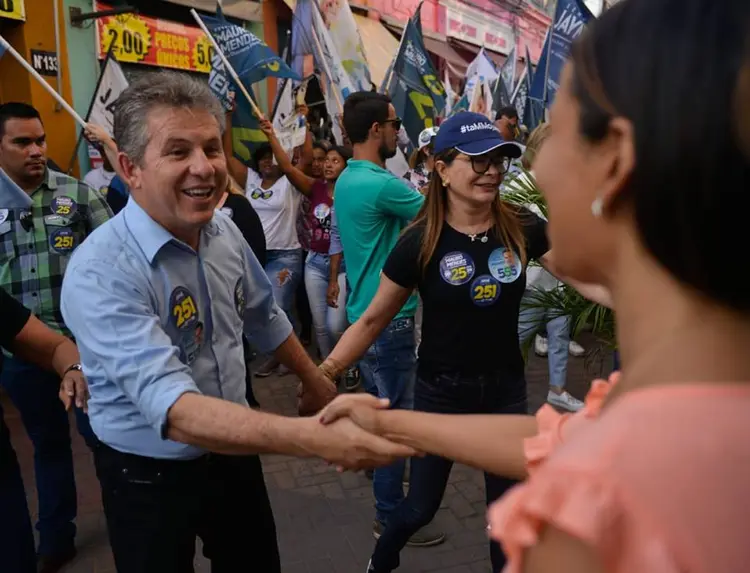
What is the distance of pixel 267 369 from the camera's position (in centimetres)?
622

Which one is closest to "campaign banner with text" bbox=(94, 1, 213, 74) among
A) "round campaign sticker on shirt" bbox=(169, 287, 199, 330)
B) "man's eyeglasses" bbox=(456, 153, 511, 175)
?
"man's eyeglasses" bbox=(456, 153, 511, 175)

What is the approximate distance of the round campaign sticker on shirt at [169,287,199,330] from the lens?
6.55ft

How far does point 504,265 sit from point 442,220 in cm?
33

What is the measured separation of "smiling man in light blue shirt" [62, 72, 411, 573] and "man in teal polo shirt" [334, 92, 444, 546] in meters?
A: 1.40

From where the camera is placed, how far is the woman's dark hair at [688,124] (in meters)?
0.68

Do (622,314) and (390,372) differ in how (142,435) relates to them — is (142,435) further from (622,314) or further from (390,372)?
(390,372)

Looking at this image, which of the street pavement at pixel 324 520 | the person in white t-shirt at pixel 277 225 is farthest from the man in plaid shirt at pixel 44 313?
the person in white t-shirt at pixel 277 225

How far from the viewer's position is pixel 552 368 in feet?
17.3

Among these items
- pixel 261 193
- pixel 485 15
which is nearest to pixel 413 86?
pixel 261 193

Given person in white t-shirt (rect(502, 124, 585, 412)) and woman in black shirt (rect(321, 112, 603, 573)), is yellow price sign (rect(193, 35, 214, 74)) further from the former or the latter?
woman in black shirt (rect(321, 112, 603, 573))

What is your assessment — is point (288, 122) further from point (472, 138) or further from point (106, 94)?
point (472, 138)

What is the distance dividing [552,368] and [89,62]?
22.7 feet

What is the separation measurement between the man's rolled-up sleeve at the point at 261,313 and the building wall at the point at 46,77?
664cm

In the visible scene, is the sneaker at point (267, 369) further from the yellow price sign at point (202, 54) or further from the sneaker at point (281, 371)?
the yellow price sign at point (202, 54)
